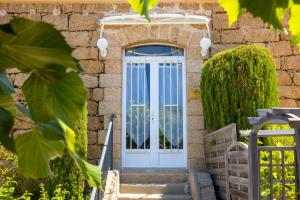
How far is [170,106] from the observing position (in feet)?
25.3

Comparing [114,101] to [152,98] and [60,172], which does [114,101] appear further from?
[60,172]

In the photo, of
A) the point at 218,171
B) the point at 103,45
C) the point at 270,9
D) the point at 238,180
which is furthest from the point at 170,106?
the point at 270,9

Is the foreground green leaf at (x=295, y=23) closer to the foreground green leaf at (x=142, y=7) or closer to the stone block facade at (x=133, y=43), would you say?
the foreground green leaf at (x=142, y=7)

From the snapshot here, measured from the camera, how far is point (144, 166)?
7.57 meters

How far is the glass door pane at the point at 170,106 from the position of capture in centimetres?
765

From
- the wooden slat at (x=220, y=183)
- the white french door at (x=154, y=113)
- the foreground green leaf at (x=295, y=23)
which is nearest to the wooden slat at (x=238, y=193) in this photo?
the wooden slat at (x=220, y=183)

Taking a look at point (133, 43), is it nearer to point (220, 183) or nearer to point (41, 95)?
point (220, 183)

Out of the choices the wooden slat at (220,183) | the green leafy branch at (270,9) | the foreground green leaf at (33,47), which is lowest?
the wooden slat at (220,183)

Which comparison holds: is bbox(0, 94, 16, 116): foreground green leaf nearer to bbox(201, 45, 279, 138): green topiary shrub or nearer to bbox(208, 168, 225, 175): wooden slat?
bbox(208, 168, 225, 175): wooden slat

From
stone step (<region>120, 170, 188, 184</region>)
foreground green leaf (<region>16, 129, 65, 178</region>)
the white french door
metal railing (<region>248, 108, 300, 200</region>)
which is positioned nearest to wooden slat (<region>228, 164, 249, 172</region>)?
metal railing (<region>248, 108, 300, 200</region>)

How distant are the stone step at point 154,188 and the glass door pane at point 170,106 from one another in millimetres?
1082

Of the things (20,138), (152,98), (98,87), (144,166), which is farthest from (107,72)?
(20,138)

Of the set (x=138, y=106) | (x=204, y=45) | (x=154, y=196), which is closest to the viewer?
(x=154, y=196)

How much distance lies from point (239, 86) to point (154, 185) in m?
1.95
